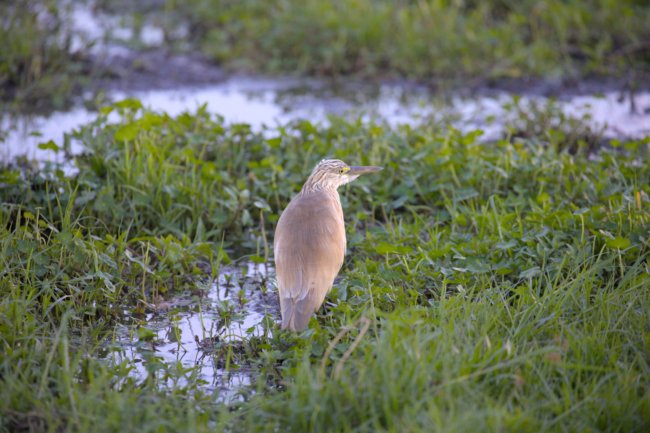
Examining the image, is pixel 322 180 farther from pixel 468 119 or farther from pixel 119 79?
pixel 119 79

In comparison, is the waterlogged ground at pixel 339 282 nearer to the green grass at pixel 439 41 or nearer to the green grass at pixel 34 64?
the green grass at pixel 34 64

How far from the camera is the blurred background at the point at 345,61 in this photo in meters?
8.30

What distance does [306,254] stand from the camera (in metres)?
4.41

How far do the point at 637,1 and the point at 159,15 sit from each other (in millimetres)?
6352

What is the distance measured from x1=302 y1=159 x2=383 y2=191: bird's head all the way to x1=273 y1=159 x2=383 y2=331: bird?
170 millimetres

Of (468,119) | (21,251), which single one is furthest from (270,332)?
(468,119)

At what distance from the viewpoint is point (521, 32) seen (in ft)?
32.2

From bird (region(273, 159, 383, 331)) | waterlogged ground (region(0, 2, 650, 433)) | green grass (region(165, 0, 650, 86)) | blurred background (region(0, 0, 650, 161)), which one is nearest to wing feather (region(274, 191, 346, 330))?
bird (region(273, 159, 383, 331))

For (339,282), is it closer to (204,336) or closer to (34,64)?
(204,336)

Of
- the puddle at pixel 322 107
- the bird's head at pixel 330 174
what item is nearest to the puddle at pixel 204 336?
the bird's head at pixel 330 174

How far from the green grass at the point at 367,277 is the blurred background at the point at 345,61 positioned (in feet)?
5.10

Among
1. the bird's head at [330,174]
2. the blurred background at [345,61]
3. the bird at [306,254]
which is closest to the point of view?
the bird at [306,254]

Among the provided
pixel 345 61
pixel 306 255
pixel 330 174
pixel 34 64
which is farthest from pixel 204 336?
pixel 345 61

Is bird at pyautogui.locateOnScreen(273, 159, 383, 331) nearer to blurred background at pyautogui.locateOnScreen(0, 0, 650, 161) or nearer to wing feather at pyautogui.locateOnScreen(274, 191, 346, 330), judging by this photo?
wing feather at pyautogui.locateOnScreen(274, 191, 346, 330)
